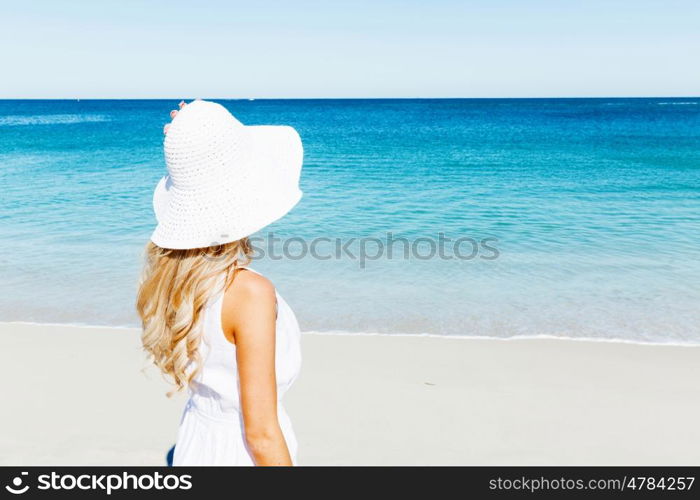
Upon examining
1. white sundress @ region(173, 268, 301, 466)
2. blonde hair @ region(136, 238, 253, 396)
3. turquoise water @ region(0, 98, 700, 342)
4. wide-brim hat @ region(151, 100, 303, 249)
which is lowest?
turquoise water @ region(0, 98, 700, 342)

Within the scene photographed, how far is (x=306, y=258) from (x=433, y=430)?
578 cm

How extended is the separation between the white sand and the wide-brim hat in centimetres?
301

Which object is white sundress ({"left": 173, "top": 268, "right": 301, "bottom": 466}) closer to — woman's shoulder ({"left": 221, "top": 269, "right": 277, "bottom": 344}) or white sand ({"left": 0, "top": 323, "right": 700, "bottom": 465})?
woman's shoulder ({"left": 221, "top": 269, "right": 277, "bottom": 344})

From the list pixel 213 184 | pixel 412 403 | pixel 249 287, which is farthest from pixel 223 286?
pixel 412 403

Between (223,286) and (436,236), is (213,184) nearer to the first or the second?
(223,286)

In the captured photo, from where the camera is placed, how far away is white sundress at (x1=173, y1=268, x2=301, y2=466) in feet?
5.90

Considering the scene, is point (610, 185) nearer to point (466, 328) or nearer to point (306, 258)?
point (306, 258)

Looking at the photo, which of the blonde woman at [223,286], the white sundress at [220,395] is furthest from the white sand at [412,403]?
the blonde woman at [223,286]

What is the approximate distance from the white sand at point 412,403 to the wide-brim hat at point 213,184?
3014 mm

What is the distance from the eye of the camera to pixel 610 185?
1872cm

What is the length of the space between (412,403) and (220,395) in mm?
3451

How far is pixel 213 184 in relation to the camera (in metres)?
1.84

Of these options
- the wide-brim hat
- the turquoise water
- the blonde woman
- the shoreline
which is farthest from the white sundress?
the turquoise water
